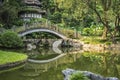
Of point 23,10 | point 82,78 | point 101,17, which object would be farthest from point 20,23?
point 82,78

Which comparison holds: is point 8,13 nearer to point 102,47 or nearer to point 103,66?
point 102,47

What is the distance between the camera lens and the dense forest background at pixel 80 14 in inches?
2058

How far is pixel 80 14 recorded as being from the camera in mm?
62969

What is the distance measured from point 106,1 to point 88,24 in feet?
77.2

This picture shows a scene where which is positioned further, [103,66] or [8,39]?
[8,39]

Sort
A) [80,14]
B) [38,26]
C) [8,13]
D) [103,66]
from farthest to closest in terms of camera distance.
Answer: [80,14] < [8,13] < [38,26] < [103,66]

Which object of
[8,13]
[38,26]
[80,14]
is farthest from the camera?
[80,14]

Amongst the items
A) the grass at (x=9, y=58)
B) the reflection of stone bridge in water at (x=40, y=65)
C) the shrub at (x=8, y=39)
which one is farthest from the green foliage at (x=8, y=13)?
the grass at (x=9, y=58)

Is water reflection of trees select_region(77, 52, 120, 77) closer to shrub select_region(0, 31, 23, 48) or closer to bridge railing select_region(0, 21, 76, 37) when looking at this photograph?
shrub select_region(0, 31, 23, 48)

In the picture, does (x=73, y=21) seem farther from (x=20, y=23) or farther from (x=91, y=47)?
(x=91, y=47)

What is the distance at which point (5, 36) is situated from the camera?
148 ft

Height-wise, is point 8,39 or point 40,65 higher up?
point 8,39

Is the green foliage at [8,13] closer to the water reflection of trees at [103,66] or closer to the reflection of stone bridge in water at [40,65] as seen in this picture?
the reflection of stone bridge in water at [40,65]

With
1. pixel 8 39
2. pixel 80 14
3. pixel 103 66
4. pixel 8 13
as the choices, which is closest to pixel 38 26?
pixel 8 13
